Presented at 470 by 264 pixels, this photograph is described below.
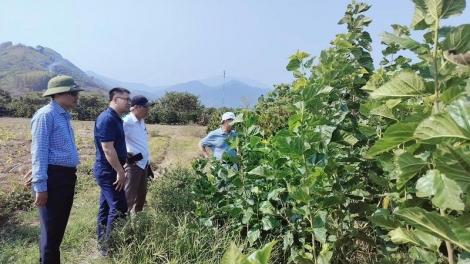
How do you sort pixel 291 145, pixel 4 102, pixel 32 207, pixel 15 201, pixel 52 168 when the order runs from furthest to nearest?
pixel 4 102, pixel 15 201, pixel 32 207, pixel 52 168, pixel 291 145

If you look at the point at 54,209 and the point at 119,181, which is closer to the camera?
the point at 54,209

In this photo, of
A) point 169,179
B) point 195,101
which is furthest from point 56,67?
point 169,179

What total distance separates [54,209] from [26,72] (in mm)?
133929

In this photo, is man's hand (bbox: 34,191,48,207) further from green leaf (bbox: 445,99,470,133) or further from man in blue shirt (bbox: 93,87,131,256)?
green leaf (bbox: 445,99,470,133)

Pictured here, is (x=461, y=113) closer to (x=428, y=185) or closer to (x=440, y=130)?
(x=440, y=130)

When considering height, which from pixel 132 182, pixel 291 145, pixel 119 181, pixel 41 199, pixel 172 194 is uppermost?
pixel 291 145

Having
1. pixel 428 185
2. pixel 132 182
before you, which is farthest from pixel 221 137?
pixel 428 185

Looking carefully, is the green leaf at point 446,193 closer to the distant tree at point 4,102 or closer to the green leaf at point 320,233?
the green leaf at point 320,233

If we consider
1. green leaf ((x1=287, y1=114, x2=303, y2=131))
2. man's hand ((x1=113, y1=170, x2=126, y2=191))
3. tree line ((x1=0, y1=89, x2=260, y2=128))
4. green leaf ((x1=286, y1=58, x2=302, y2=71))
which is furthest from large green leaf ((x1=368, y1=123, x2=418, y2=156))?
tree line ((x1=0, y1=89, x2=260, y2=128))

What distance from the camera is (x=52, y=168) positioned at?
2850mm

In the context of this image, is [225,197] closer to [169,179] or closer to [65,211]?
[65,211]

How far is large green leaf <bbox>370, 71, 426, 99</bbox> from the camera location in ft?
3.53

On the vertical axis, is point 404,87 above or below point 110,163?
above

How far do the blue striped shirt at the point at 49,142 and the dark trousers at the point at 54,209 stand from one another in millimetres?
87
